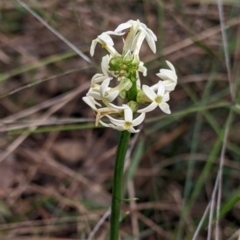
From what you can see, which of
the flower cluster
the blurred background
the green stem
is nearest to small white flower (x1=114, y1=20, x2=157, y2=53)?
the flower cluster

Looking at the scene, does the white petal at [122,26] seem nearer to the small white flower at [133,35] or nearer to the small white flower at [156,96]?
the small white flower at [133,35]

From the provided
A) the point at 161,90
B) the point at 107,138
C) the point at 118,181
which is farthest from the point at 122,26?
the point at 107,138

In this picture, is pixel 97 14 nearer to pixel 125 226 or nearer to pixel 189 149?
pixel 189 149

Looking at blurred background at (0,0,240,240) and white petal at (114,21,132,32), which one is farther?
blurred background at (0,0,240,240)

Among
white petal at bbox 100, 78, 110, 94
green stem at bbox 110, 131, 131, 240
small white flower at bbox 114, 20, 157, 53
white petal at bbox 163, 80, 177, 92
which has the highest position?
small white flower at bbox 114, 20, 157, 53

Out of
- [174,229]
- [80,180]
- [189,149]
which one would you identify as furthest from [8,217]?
[189,149]

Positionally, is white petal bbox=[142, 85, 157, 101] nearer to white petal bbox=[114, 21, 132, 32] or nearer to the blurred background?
white petal bbox=[114, 21, 132, 32]
